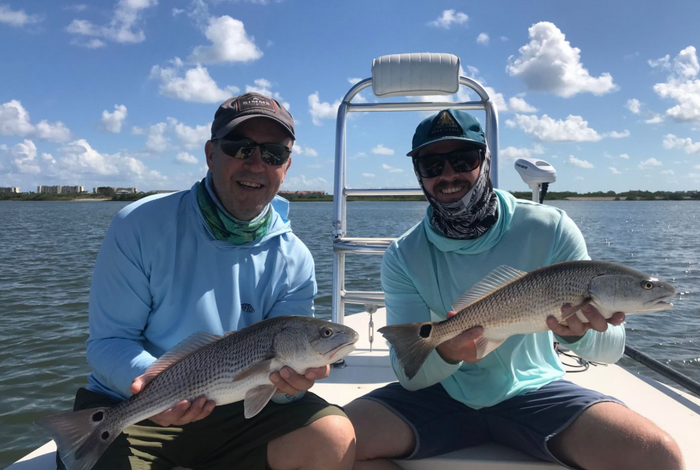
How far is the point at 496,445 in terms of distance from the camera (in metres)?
3.17

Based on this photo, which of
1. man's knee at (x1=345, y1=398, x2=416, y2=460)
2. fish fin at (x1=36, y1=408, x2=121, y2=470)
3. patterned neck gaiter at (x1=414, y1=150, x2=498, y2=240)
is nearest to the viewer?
fish fin at (x1=36, y1=408, x2=121, y2=470)

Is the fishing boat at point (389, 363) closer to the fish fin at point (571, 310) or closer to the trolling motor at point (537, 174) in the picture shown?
the trolling motor at point (537, 174)

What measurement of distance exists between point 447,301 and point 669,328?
34.5 ft

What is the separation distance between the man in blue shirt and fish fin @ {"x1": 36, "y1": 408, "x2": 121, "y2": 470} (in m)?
0.21

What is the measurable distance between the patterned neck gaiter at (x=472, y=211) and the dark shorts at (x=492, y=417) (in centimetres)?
109

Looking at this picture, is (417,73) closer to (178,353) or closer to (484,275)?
(484,275)

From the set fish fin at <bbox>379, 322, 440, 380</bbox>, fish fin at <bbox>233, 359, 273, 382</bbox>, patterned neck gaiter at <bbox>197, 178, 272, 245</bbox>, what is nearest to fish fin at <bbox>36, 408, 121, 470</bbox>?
fish fin at <bbox>233, 359, 273, 382</bbox>

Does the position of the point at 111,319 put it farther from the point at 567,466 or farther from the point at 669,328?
the point at 669,328

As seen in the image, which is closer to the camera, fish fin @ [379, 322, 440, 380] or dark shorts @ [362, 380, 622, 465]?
fish fin @ [379, 322, 440, 380]

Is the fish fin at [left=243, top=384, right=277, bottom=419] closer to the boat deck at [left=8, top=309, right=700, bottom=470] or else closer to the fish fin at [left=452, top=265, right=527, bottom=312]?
the boat deck at [left=8, top=309, right=700, bottom=470]

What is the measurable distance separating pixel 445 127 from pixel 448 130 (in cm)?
3

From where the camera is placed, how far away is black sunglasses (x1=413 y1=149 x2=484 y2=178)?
319 cm

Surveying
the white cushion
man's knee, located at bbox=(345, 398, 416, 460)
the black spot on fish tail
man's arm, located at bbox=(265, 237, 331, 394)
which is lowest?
man's knee, located at bbox=(345, 398, 416, 460)

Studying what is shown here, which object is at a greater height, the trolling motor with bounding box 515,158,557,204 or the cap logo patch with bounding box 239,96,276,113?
the cap logo patch with bounding box 239,96,276,113
